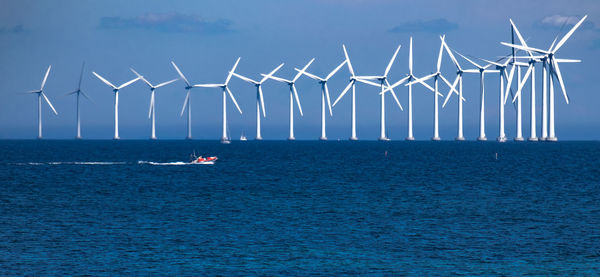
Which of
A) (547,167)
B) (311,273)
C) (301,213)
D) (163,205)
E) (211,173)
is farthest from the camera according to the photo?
(547,167)

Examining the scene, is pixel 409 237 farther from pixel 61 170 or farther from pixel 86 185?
pixel 61 170

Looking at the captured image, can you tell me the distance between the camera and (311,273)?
3906 centimetres

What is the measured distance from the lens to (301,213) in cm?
6369

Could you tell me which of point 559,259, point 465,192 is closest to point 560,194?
point 465,192

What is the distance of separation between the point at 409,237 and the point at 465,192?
35070 millimetres

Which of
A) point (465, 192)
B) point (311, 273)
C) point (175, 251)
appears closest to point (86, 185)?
point (465, 192)

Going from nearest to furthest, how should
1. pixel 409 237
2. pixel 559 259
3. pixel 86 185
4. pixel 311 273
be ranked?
pixel 311 273 < pixel 559 259 < pixel 409 237 < pixel 86 185

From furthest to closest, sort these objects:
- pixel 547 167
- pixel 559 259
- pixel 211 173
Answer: pixel 547 167 → pixel 211 173 → pixel 559 259

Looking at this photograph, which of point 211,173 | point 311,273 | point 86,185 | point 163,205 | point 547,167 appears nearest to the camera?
point 311,273

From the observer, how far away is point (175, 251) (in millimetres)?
44500

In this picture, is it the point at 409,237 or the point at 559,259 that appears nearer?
the point at 559,259

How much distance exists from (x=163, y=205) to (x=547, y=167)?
84782mm

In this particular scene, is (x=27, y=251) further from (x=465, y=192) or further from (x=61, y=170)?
(x=61, y=170)

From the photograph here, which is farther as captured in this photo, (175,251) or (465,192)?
(465,192)
